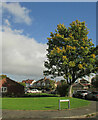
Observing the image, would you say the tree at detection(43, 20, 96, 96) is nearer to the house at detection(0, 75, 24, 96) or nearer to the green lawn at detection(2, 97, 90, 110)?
the green lawn at detection(2, 97, 90, 110)

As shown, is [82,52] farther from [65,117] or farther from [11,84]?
[11,84]

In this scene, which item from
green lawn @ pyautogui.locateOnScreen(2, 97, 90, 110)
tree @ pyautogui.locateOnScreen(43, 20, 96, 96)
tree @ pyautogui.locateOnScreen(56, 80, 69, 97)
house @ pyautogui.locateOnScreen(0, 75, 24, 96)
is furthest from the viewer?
house @ pyautogui.locateOnScreen(0, 75, 24, 96)

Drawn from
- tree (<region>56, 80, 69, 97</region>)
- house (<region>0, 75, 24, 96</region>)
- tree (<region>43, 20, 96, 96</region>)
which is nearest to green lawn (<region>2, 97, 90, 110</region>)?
tree (<region>43, 20, 96, 96</region>)

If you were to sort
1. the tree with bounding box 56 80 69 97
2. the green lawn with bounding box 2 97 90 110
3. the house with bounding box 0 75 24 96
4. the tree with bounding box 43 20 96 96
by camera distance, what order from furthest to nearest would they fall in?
the house with bounding box 0 75 24 96
the tree with bounding box 56 80 69 97
the tree with bounding box 43 20 96 96
the green lawn with bounding box 2 97 90 110

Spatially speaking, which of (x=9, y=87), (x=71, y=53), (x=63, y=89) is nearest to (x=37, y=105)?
(x=71, y=53)

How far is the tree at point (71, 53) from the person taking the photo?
84.9ft

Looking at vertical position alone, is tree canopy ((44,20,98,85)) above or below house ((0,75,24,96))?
above

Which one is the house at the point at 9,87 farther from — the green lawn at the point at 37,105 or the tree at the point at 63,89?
the green lawn at the point at 37,105

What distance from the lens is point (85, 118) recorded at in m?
9.08

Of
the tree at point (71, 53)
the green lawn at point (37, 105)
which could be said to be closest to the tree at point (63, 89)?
the tree at point (71, 53)

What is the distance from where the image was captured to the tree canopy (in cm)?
2590

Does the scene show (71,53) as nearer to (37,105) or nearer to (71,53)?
(71,53)

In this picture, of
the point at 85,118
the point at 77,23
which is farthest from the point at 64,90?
the point at 85,118

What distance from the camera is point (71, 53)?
1068 inches
